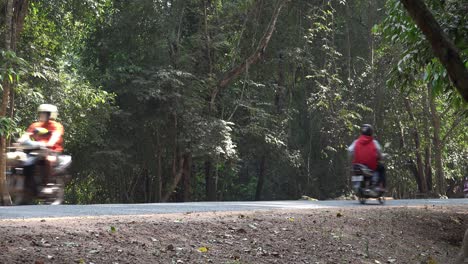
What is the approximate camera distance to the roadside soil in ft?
27.4

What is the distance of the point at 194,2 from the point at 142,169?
8.48 metres

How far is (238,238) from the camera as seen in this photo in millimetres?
10070

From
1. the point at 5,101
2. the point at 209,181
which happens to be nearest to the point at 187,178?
the point at 209,181

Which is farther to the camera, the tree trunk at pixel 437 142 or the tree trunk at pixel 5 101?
the tree trunk at pixel 437 142

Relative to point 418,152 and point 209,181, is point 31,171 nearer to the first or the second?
point 209,181

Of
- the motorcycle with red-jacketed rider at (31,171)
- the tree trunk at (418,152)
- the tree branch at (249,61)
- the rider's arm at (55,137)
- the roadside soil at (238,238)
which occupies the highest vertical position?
the tree branch at (249,61)

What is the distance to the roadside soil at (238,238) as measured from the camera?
8359mm

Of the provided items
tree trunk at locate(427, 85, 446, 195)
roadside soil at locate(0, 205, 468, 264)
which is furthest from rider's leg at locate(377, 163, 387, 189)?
tree trunk at locate(427, 85, 446, 195)

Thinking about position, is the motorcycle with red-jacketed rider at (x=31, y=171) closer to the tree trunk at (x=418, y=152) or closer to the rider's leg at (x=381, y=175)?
the rider's leg at (x=381, y=175)

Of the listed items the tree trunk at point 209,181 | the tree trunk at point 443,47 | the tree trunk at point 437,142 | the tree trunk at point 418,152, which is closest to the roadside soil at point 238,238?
the tree trunk at point 443,47

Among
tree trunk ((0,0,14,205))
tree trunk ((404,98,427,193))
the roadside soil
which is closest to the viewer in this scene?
the roadside soil

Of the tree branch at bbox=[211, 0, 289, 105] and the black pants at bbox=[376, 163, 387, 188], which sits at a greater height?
the tree branch at bbox=[211, 0, 289, 105]

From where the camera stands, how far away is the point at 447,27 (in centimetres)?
954

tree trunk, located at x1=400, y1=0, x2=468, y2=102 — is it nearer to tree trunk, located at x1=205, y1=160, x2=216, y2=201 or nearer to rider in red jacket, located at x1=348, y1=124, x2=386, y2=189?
rider in red jacket, located at x1=348, y1=124, x2=386, y2=189
